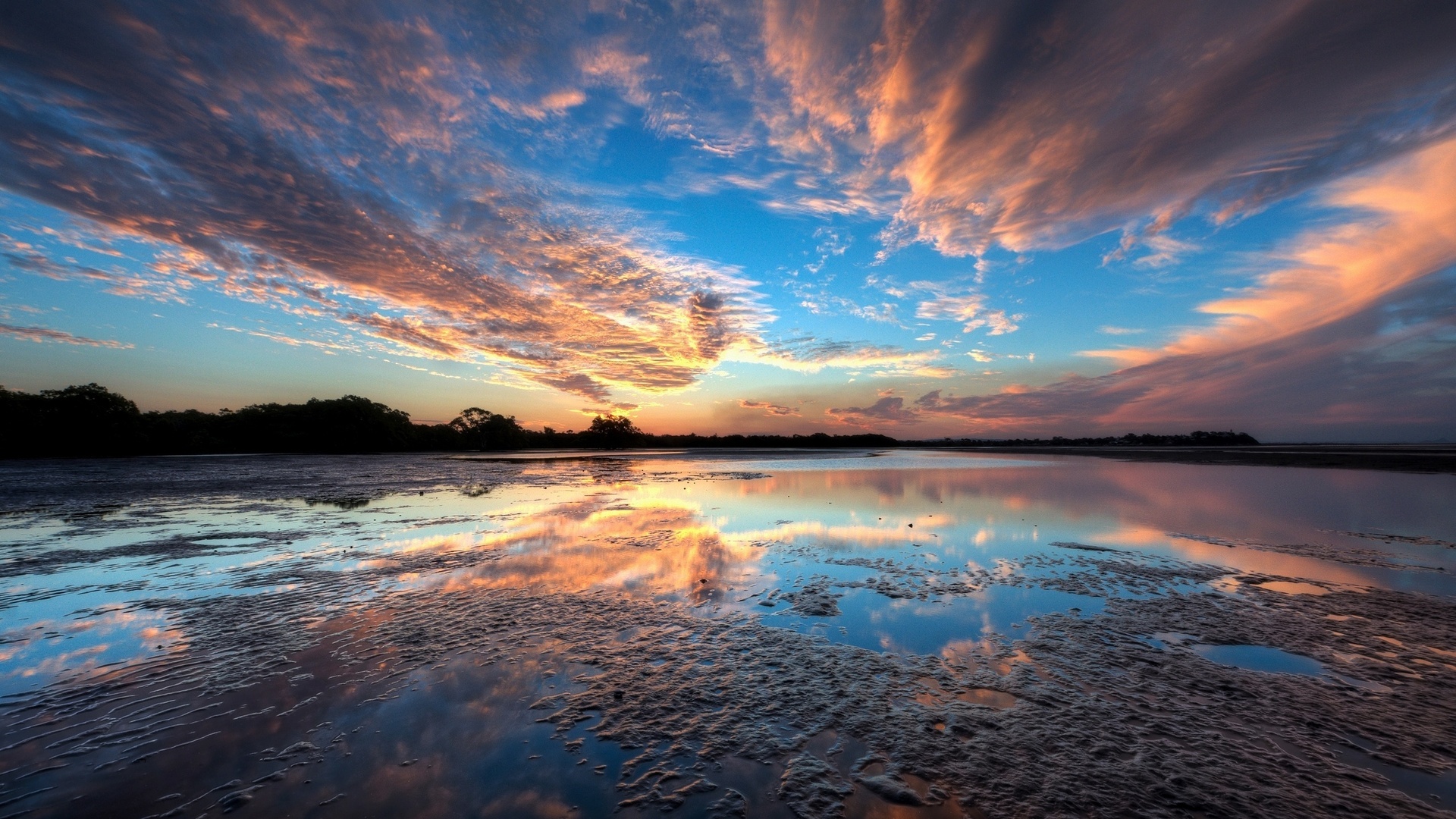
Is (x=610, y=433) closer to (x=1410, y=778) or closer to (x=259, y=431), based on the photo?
(x=259, y=431)

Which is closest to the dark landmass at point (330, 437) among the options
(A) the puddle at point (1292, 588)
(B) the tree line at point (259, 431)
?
(B) the tree line at point (259, 431)

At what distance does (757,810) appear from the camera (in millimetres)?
3381

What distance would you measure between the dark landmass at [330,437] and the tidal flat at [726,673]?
42515mm

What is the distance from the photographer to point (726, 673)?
552 centimetres

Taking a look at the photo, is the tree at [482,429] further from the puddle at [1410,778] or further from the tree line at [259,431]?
the puddle at [1410,778]

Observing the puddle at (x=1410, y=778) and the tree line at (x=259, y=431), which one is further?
the tree line at (x=259, y=431)

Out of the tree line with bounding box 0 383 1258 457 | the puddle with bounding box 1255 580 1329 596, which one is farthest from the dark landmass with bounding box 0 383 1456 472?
the puddle with bounding box 1255 580 1329 596

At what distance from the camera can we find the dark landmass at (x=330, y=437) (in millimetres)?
46000

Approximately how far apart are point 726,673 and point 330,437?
341 ft

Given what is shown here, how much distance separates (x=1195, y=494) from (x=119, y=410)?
9622cm

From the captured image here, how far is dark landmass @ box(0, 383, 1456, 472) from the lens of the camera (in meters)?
46.0

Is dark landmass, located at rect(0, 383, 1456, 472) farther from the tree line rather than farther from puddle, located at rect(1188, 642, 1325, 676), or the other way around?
puddle, located at rect(1188, 642, 1325, 676)

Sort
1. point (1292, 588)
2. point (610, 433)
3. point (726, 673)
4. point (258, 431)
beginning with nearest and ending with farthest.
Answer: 1. point (726, 673)
2. point (1292, 588)
3. point (258, 431)
4. point (610, 433)

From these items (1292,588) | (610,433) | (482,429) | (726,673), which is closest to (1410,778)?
(726,673)
